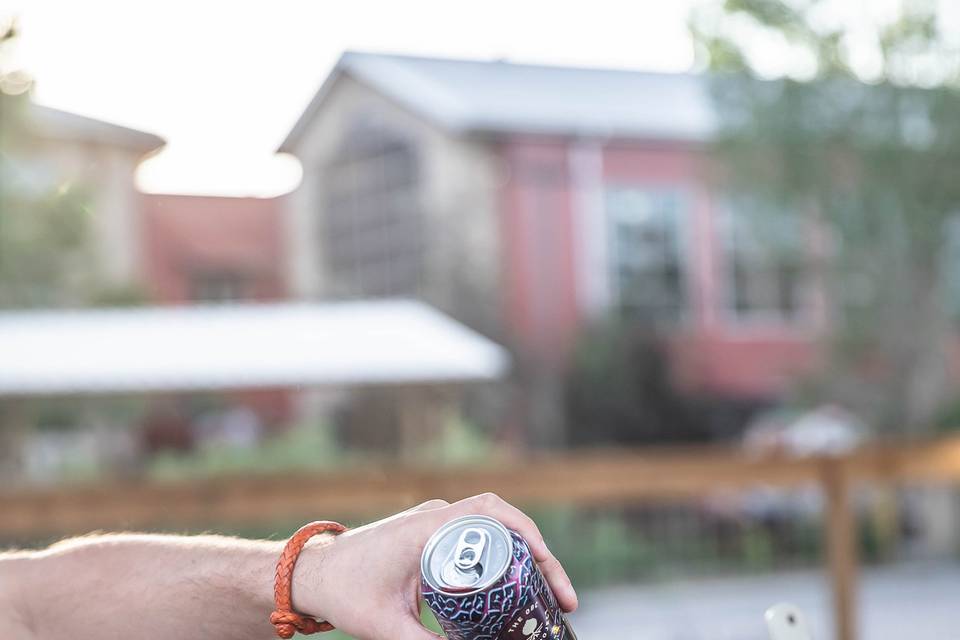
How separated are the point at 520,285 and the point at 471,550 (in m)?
14.5

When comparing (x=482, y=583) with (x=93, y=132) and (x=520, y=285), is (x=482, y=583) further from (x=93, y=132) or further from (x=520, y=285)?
(x=520, y=285)

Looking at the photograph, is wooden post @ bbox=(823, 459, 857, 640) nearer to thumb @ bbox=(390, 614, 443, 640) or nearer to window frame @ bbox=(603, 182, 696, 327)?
thumb @ bbox=(390, 614, 443, 640)

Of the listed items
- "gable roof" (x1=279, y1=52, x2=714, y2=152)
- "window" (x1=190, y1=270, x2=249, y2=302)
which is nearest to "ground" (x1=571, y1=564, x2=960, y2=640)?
"gable roof" (x1=279, y1=52, x2=714, y2=152)

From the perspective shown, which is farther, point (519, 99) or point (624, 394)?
point (519, 99)

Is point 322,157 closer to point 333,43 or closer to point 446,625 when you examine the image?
point 333,43

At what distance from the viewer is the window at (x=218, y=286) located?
1916cm

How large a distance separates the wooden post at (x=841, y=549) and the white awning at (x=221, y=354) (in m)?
4.19

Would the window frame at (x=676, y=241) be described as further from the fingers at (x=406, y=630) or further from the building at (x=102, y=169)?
the fingers at (x=406, y=630)

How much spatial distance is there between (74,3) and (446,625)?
6.98 metres

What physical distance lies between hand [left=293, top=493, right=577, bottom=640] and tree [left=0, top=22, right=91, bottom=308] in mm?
5524

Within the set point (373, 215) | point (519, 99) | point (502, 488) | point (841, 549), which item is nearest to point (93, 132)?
point (373, 215)

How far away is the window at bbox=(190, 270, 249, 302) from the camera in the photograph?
1916 cm

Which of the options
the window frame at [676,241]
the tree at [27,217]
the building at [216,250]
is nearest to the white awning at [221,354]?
the tree at [27,217]

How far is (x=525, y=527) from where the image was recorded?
101cm
